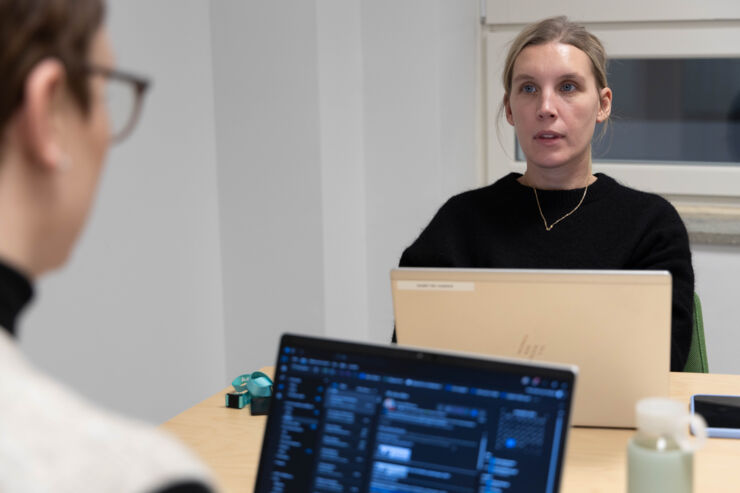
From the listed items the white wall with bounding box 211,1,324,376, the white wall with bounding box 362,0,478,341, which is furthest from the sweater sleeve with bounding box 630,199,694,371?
the white wall with bounding box 211,1,324,376

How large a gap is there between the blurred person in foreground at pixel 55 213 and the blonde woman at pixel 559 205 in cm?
142

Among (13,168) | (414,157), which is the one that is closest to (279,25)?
(414,157)

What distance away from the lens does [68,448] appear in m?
0.52

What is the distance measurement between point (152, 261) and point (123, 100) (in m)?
2.20

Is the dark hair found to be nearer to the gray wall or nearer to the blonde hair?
the blonde hair

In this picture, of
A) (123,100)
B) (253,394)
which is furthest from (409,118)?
(123,100)

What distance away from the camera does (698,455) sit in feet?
4.64

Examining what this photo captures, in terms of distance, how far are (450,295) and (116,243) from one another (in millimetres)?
1547

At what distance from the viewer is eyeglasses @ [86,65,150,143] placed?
676 millimetres

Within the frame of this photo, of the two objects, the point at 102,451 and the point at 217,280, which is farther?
the point at 217,280

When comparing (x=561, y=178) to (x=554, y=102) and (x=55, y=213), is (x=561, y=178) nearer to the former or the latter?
(x=554, y=102)

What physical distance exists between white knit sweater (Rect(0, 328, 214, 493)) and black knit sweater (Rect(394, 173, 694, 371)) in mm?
1536

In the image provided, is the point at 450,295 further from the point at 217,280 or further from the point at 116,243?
the point at 217,280

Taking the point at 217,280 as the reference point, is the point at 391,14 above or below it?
above
